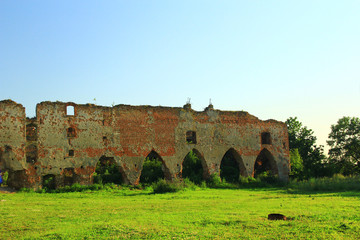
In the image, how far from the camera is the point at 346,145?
30.4m

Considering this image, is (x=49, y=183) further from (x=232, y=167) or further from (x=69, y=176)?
(x=232, y=167)

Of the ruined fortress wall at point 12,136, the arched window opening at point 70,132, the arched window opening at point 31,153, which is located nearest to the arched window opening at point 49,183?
the arched window opening at point 31,153

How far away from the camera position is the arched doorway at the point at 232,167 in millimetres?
24359

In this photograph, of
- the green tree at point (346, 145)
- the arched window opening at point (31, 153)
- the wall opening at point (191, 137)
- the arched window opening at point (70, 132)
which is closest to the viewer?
the arched window opening at point (31, 153)

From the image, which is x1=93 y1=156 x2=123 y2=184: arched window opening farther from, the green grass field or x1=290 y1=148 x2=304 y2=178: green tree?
x1=290 y1=148 x2=304 y2=178: green tree

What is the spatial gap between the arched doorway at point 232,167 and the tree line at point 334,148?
4.87m

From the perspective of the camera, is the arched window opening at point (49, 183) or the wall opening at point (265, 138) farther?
the wall opening at point (265, 138)

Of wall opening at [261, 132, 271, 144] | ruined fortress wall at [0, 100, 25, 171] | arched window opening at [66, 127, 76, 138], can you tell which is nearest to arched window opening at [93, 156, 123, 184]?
arched window opening at [66, 127, 76, 138]

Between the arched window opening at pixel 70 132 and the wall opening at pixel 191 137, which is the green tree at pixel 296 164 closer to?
the wall opening at pixel 191 137

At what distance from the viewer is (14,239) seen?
7.59 meters

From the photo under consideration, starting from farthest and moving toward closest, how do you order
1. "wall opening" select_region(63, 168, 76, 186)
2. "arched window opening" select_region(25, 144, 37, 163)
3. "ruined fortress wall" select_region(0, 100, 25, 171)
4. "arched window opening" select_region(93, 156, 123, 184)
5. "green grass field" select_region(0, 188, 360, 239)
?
"arched window opening" select_region(93, 156, 123, 184)
"wall opening" select_region(63, 168, 76, 186)
"arched window opening" select_region(25, 144, 37, 163)
"ruined fortress wall" select_region(0, 100, 25, 171)
"green grass field" select_region(0, 188, 360, 239)

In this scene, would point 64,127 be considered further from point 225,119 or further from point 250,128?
point 250,128

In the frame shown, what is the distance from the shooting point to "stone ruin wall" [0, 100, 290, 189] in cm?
1898

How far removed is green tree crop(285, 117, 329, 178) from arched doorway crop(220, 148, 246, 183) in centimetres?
471
